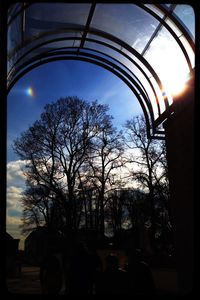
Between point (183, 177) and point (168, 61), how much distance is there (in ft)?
8.06

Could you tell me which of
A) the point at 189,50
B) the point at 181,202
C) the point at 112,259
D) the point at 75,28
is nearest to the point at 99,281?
the point at 112,259

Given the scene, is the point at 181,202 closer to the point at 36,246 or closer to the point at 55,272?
the point at 55,272

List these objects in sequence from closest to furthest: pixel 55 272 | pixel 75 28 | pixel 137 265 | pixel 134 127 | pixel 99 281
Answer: pixel 137 265, pixel 99 281, pixel 55 272, pixel 75 28, pixel 134 127

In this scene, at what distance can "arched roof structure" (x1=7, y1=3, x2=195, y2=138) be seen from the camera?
7680 millimetres

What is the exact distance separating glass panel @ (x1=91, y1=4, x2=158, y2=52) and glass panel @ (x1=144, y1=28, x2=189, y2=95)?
238 millimetres

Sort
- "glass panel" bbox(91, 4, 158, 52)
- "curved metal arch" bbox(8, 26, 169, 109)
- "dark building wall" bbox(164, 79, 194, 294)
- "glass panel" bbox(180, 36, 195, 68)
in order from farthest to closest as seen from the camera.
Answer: "curved metal arch" bbox(8, 26, 169, 109) → "glass panel" bbox(91, 4, 158, 52) → "glass panel" bbox(180, 36, 195, 68) → "dark building wall" bbox(164, 79, 194, 294)

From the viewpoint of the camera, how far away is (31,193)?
1351 inches

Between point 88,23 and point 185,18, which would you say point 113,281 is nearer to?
point 185,18

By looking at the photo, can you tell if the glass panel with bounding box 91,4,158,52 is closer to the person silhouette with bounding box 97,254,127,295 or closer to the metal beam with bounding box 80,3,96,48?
the metal beam with bounding box 80,3,96,48

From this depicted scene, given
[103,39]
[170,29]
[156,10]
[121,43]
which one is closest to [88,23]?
[103,39]

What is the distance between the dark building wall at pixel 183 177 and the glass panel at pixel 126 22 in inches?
63.5

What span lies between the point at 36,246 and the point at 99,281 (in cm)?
2718

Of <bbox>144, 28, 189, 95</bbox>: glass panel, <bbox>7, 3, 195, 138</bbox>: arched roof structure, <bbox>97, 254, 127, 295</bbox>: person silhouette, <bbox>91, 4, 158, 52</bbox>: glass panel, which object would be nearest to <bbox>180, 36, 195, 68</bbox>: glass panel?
<bbox>7, 3, 195, 138</bbox>: arched roof structure

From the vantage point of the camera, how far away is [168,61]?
887 centimetres
